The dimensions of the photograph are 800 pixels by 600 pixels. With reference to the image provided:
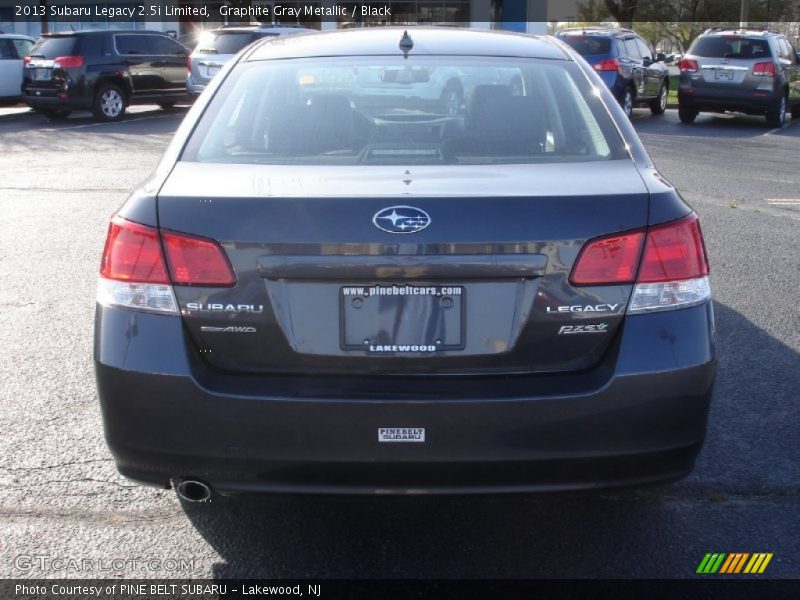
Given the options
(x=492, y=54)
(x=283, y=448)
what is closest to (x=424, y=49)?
(x=492, y=54)

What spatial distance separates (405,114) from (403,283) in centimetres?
123

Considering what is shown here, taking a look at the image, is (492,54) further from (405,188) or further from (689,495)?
(689,495)

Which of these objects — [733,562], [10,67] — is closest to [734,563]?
[733,562]

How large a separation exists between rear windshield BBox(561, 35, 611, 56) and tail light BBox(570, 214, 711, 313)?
1612 cm

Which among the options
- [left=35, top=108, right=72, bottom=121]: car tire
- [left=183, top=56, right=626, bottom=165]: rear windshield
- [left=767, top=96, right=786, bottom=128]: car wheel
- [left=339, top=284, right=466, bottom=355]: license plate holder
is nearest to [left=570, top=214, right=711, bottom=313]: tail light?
[left=339, top=284, right=466, bottom=355]: license plate holder

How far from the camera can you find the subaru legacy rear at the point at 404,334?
9.24 ft

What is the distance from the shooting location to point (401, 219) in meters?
2.81

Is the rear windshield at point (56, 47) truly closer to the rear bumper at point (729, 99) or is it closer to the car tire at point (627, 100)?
the car tire at point (627, 100)

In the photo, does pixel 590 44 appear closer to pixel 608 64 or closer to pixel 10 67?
pixel 608 64

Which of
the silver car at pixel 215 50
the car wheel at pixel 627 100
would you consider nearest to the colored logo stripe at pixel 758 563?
the car wheel at pixel 627 100

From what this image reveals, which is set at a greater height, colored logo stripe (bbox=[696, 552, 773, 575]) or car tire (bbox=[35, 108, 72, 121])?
colored logo stripe (bbox=[696, 552, 773, 575])

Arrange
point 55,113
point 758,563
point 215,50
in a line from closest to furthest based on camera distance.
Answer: point 758,563 < point 215,50 < point 55,113

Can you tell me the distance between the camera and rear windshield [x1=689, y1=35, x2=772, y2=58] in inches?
728

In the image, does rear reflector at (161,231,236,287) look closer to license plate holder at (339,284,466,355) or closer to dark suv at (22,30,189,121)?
license plate holder at (339,284,466,355)
